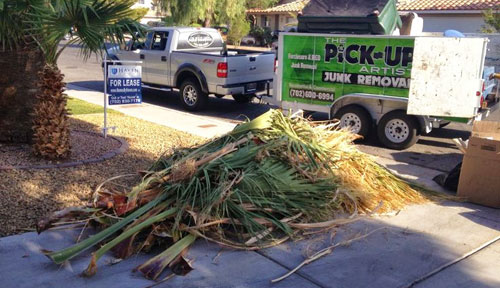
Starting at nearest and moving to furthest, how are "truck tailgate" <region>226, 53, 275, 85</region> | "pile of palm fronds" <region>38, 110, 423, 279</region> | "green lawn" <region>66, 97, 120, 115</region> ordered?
1. "pile of palm fronds" <region>38, 110, 423, 279</region>
2. "green lawn" <region>66, 97, 120, 115</region>
3. "truck tailgate" <region>226, 53, 275, 85</region>

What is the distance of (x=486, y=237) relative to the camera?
5586mm

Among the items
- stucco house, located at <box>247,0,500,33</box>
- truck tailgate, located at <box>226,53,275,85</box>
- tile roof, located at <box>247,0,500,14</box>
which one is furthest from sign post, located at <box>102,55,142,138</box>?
tile roof, located at <box>247,0,500,14</box>

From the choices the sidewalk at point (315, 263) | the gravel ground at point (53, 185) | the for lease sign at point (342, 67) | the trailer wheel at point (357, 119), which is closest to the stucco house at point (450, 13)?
the for lease sign at point (342, 67)

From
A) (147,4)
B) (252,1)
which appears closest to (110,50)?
(252,1)

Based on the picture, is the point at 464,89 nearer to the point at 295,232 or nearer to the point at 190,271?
the point at 295,232

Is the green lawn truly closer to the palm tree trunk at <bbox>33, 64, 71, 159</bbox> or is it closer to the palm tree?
the palm tree

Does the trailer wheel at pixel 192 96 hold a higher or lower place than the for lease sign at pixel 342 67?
lower

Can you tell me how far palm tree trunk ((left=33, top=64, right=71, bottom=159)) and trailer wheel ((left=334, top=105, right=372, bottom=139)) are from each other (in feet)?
17.2

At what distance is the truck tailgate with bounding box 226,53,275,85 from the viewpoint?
12367 mm

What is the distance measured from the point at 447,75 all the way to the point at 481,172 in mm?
2568

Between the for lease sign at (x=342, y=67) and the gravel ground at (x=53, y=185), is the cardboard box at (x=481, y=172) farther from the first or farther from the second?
the gravel ground at (x=53, y=185)

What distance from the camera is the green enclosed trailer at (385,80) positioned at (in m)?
8.59

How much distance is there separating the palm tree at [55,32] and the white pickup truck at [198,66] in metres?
5.51

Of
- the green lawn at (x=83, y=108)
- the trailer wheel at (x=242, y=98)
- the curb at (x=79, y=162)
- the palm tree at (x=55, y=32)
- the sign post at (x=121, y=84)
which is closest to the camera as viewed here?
the palm tree at (x=55, y=32)
